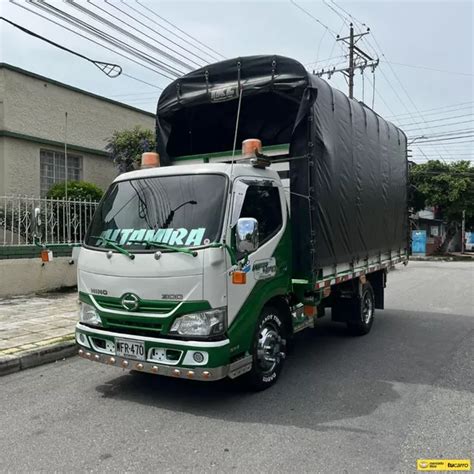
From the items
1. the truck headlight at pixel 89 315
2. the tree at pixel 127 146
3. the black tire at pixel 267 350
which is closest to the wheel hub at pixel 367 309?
the black tire at pixel 267 350

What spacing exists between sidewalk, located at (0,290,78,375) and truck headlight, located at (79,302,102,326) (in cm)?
152

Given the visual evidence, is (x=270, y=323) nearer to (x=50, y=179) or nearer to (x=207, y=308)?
(x=207, y=308)

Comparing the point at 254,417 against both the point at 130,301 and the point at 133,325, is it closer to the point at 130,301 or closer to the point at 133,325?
the point at 133,325

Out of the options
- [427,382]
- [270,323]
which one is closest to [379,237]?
[427,382]

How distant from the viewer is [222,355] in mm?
4270

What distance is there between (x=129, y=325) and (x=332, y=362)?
286cm

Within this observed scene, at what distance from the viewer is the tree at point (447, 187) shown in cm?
3075

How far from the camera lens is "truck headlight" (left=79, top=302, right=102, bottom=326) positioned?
4875mm

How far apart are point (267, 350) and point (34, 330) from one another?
4041 mm

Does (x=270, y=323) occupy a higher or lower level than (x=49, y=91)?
lower

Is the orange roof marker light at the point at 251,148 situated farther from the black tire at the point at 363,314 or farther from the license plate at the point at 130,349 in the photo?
the black tire at the point at 363,314

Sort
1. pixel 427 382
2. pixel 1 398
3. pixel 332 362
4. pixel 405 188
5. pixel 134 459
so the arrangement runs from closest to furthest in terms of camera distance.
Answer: pixel 134 459 → pixel 1 398 → pixel 427 382 → pixel 332 362 → pixel 405 188

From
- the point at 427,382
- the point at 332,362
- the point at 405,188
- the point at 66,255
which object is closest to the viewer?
the point at 427,382

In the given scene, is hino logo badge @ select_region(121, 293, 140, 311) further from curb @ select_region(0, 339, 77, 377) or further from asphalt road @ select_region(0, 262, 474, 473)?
curb @ select_region(0, 339, 77, 377)
